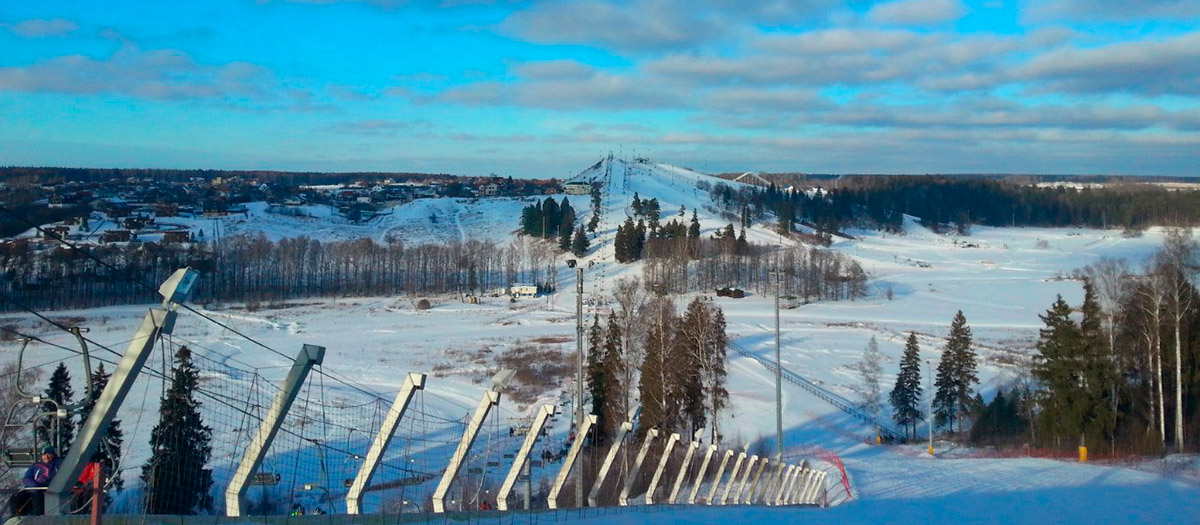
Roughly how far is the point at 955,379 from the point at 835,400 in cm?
409

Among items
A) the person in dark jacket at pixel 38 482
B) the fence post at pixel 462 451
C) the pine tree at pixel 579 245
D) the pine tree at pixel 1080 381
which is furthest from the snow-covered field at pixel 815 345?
the pine tree at pixel 1080 381

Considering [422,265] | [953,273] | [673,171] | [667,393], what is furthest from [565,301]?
[673,171]

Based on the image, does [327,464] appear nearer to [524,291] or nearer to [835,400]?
[835,400]

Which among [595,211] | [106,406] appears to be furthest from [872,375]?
[595,211]

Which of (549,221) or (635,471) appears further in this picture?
(549,221)

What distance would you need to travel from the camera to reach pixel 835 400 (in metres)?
27.4

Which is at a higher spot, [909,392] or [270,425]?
[270,425]

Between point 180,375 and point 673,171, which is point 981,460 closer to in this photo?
point 180,375

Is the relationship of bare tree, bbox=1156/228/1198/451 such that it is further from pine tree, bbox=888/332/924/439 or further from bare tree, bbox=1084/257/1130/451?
pine tree, bbox=888/332/924/439

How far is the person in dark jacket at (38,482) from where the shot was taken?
557 cm

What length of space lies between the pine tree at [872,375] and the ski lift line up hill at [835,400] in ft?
1.75

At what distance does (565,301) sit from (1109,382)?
37169 millimetres

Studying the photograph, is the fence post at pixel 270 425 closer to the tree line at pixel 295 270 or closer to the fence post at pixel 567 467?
the fence post at pixel 567 467

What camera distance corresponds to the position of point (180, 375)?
977 cm
